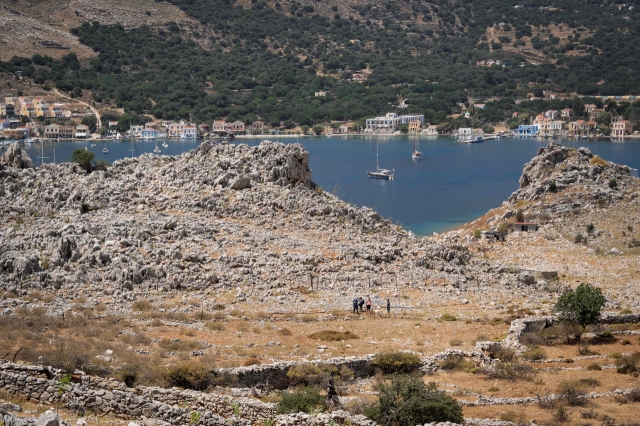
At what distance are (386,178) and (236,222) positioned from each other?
234ft

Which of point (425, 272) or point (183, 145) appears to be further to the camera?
point (183, 145)

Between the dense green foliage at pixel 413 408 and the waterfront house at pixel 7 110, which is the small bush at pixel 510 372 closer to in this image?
the dense green foliage at pixel 413 408

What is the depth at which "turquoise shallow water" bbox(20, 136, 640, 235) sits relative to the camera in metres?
80.2

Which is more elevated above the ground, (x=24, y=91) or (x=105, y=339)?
(x=24, y=91)

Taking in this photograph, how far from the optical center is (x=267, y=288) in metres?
28.7

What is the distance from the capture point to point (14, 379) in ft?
50.5

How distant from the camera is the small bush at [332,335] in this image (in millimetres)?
23720

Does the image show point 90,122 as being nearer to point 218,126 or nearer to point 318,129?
point 218,126

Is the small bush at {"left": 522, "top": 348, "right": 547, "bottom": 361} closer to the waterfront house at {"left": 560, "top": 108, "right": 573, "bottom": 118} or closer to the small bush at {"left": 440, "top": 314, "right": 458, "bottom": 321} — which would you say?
the small bush at {"left": 440, "top": 314, "right": 458, "bottom": 321}

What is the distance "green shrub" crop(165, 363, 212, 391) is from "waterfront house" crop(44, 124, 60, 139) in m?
122

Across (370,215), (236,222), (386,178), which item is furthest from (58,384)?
(386,178)

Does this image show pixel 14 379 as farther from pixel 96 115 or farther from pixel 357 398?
pixel 96 115

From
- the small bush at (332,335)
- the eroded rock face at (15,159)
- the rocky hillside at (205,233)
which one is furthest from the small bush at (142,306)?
the eroded rock face at (15,159)

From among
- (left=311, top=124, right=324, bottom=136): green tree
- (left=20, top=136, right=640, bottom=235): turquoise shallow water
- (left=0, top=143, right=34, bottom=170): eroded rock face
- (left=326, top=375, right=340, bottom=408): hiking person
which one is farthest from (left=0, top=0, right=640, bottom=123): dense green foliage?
(left=326, top=375, right=340, bottom=408): hiking person
